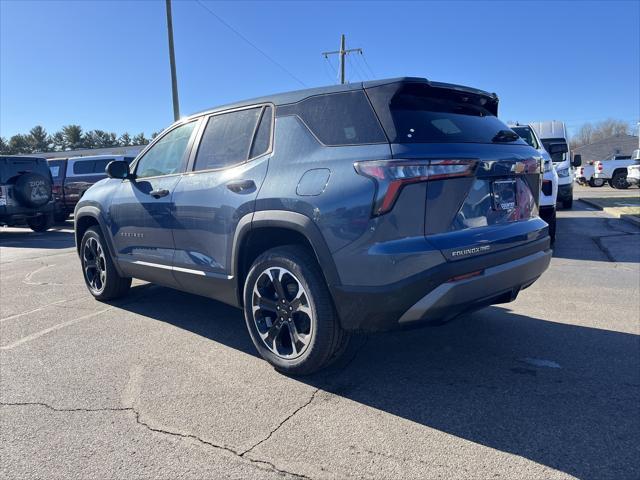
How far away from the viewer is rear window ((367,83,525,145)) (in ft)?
9.27

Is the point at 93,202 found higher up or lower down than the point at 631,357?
higher up

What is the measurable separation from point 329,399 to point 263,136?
1888 millimetres

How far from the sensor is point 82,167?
15.7m

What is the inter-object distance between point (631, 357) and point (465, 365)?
125cm

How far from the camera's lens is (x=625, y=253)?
24.6 feet

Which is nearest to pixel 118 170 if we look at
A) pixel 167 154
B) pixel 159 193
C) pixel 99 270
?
pixel 167 154

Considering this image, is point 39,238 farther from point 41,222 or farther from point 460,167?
point 460,167

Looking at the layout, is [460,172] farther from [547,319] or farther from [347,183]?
[547,319]

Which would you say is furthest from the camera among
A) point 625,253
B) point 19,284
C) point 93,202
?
point 625,253

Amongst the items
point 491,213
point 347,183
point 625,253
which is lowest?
point 625,253

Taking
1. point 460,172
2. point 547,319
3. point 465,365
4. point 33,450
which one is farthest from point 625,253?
point 33,450

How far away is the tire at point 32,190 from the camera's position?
39.8ft

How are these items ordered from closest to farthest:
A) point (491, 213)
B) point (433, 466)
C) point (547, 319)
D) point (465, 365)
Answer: point (433, 466)
point (491, 213)
point (465, 365)
point (547, 319)

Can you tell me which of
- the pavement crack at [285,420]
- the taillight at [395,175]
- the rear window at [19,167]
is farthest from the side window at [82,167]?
the taillight at [395,175]
